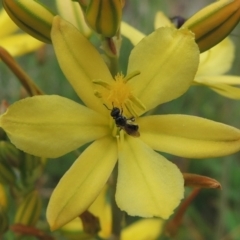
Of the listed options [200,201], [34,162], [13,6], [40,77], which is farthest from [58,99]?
[200,201]

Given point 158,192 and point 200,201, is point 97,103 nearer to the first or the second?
point 158,192

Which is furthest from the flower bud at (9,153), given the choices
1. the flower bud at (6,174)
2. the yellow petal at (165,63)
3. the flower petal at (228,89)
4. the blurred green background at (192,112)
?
the blurred green background at (192,112)

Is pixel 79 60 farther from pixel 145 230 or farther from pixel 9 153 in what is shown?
pixel 145 230

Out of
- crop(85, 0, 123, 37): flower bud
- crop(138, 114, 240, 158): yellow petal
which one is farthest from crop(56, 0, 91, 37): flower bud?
crop(138, 114, 240, 158): yellow petal

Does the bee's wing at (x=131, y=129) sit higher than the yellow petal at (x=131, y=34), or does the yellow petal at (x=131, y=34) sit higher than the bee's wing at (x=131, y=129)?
the yellow petal at (x=131, y=34)

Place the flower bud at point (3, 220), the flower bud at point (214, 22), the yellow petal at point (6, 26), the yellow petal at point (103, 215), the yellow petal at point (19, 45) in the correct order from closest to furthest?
1. the flower bud at point (214, 22)
2. the flower bud at point (3, 220)
3. the yellow petal at point (103, 215)
4. the yellow petal at point (19, 45)
5. the yellow petal at point (6, 26)

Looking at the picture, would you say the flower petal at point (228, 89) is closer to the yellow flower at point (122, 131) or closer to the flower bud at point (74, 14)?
the yellow flower at point (122, 131)
